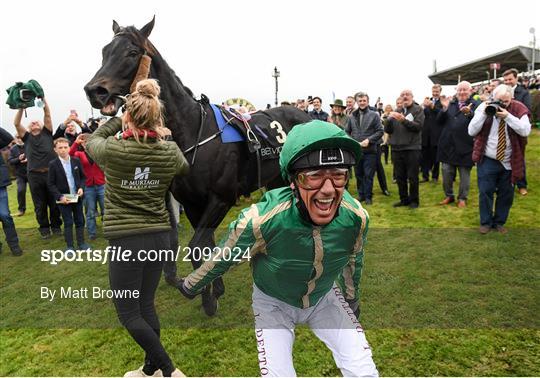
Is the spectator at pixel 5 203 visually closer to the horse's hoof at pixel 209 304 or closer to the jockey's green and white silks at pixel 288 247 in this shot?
the horse's hoof at pixel 209 304

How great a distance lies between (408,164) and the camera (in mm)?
6465

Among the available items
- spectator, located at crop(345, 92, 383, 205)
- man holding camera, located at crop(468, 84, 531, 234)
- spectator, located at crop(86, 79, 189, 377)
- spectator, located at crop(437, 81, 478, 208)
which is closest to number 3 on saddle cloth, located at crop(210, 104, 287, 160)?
spectator, located at crop(86, 79, 189, 377)

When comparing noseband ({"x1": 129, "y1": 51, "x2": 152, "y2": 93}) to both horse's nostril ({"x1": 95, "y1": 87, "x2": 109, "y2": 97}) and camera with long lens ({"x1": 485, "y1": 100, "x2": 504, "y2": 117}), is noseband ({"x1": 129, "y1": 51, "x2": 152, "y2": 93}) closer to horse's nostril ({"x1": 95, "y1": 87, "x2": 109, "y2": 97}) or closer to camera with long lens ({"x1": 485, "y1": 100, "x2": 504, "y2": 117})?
horse's nostril ({"x1": 95, "y1": 87, "x2": 109, "y2": 97})

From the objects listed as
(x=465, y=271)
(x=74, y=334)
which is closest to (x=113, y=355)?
(x=74, y=334)

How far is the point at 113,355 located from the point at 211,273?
1499mm

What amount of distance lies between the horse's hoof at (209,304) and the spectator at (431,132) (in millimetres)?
5397

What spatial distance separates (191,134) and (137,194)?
46.7 inches

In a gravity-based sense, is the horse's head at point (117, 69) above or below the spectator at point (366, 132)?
above

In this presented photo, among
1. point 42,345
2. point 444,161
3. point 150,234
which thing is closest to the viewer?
point 150,234

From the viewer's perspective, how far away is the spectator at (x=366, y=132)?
667 centimetres

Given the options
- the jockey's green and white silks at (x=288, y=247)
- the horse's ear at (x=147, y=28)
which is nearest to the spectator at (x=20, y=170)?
the horse's ear at (x=147, y=28)

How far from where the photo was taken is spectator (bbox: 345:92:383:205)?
6.67 meters

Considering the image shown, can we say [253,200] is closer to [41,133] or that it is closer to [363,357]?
[41,133]

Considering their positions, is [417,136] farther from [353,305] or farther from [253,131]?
[353,305]
